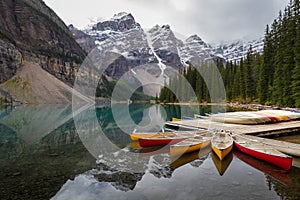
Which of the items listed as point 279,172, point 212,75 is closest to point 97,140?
point 279,172

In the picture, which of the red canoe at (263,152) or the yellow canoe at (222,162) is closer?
the red canoe at (263,152)

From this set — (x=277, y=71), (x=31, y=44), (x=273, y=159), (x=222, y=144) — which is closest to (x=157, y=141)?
(x=222, y=144)

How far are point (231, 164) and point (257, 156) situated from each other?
5.09ft

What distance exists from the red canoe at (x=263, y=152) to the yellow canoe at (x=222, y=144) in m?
0.53

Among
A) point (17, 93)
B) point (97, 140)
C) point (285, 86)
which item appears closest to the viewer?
point (97, 140)

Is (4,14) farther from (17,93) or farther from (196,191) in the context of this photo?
(196,191)

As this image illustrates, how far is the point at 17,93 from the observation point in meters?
95.1

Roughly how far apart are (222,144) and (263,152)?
2.38 meters

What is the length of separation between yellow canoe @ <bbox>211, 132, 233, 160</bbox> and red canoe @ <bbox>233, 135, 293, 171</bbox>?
53cm

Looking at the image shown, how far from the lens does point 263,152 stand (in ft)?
34.5

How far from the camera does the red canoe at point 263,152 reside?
30.6 ft

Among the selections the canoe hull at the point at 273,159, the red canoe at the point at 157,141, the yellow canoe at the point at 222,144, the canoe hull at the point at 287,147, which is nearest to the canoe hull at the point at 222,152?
the yellow canoe at the point at 222,144

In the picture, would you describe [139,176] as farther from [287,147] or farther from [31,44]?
[31,44]

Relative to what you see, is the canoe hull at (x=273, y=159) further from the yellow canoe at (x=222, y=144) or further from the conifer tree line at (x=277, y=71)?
the conifer tree line at (x=277, y=71)
